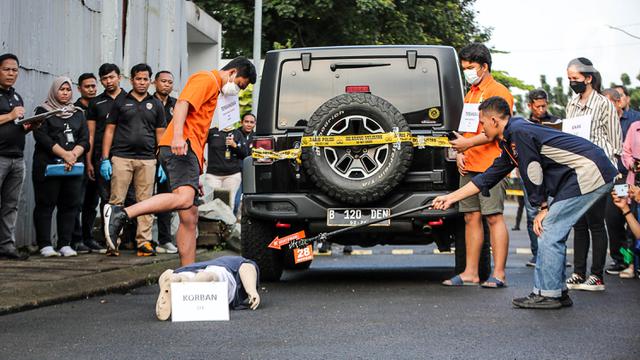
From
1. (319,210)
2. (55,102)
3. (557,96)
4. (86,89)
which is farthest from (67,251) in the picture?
(557,96)

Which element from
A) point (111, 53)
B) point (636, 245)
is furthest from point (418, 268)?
point (111, 53)

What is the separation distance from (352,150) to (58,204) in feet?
12.5

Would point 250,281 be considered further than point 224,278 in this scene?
Yes

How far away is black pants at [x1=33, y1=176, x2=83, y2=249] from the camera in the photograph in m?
11.9

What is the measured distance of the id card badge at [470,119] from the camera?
9633 millimetres

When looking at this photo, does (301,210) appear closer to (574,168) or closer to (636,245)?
(574,168)

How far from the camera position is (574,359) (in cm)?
592

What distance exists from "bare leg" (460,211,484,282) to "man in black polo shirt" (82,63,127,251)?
4362 mm

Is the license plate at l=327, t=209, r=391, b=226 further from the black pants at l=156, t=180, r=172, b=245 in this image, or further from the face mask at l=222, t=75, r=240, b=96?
the black pants at l=156, t=180, r=172, b=245

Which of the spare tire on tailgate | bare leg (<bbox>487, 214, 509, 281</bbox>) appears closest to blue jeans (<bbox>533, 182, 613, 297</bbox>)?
bare leg (<bbox>487, 214, 509, 281</bbox>)

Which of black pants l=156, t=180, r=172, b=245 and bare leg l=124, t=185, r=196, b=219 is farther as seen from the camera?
black pants l=156, t=180, r=172, b=245

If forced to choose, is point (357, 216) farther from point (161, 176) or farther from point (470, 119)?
point (161, 176)

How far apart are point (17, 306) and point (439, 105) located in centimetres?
408

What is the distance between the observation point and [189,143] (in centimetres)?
900
